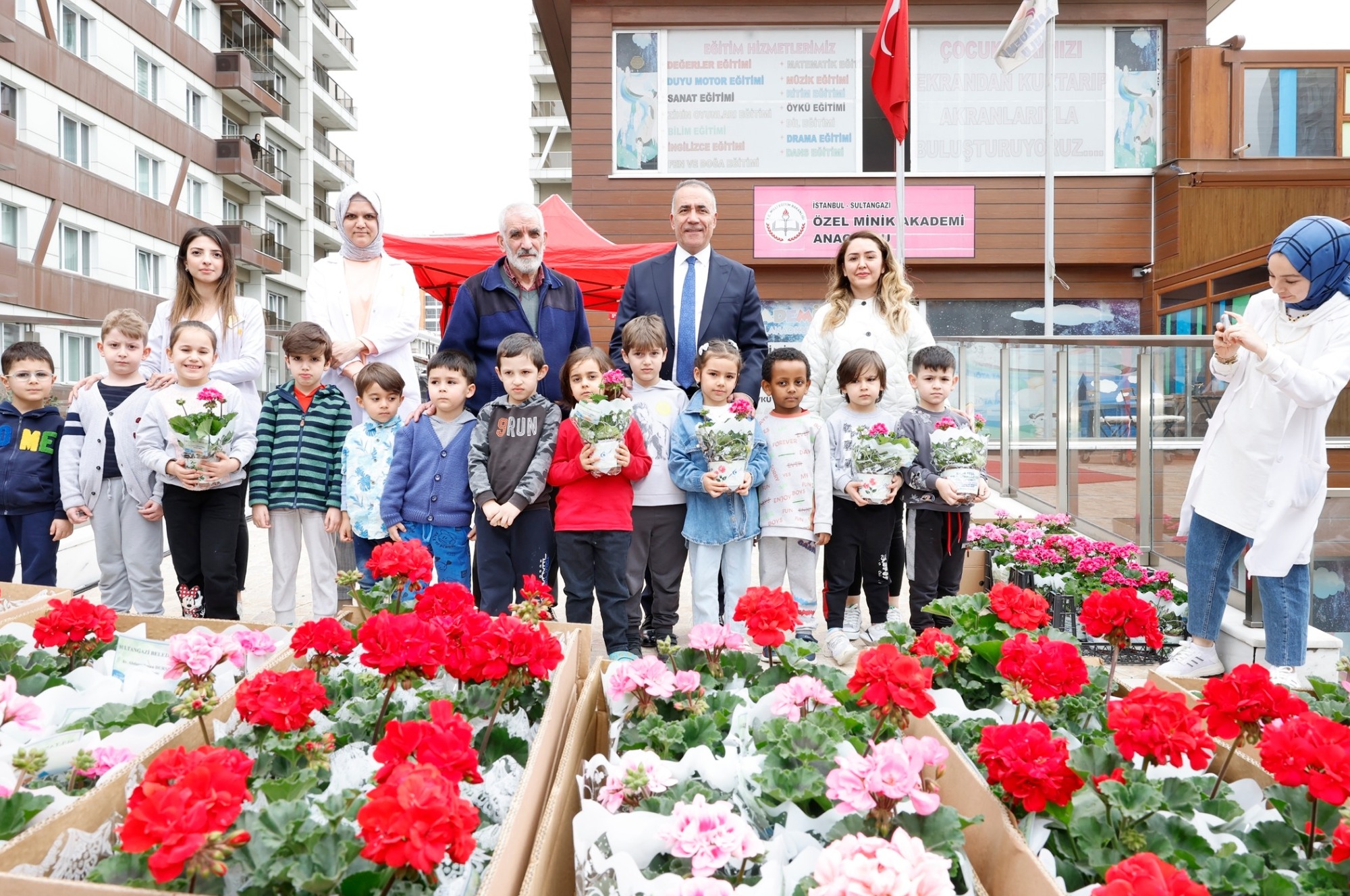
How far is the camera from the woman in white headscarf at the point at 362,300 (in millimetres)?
4402

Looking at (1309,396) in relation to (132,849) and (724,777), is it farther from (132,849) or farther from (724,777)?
(132,849)

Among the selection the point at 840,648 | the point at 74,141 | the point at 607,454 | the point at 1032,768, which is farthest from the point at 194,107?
the point at 1032,768

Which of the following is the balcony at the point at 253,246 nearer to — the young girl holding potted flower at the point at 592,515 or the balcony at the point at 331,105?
the balcony at the point at 331,105

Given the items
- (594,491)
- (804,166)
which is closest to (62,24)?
(804,166)

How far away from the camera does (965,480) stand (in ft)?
13.5

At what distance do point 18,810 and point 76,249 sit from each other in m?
23.5

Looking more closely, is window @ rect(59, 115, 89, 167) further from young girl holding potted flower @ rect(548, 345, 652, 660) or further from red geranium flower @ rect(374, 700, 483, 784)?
red geranium flower @ rect(374, 700, 483, 784)

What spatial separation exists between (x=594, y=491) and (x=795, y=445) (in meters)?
1.00

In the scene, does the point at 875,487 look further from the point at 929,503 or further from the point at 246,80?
the point at 246,80

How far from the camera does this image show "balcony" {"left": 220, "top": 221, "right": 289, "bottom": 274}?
94.3 feet

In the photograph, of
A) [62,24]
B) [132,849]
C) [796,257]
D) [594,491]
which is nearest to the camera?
[132,849]

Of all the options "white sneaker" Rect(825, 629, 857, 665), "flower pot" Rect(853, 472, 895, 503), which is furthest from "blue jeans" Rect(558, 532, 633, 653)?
"flower pot" Rect(853, 472, 895, 503)

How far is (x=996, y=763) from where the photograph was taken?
5.00 feet

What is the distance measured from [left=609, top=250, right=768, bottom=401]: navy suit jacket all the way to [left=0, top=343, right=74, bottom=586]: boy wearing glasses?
2813 millimetres
